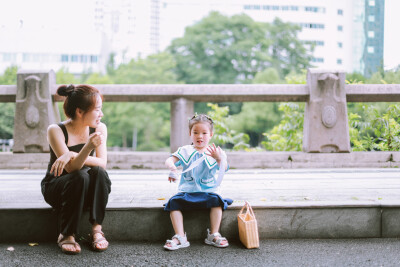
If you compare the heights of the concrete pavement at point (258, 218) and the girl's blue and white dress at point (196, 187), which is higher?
the girl's blue and white dress at point (196, 187)

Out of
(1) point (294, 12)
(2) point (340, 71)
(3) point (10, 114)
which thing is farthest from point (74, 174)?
(1) point (294, 12)

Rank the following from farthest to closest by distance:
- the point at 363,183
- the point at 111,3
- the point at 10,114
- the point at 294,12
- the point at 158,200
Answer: the point at 111,3 < the point at 294,12 < the point at 10,114 < the point at 363,183 < the point at 158,200

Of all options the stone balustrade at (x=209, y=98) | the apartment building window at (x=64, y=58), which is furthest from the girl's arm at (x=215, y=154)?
the apartment building window at (x=64, y=58)

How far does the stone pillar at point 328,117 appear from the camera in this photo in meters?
5.80

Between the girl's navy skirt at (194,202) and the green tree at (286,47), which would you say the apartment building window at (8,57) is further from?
the girl's navy skirt at (194,202)

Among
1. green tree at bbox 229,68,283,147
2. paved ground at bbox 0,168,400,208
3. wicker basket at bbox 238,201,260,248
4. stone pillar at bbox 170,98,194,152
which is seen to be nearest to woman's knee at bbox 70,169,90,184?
paved ground at bbox 0,168,400,208

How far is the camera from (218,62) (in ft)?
127

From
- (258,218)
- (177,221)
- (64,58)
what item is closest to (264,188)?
(258,218)

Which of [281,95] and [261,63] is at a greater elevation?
[261,63]

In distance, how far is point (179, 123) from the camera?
589 cm

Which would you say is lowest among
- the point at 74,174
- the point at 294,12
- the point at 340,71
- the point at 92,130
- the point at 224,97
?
the point at 74,174

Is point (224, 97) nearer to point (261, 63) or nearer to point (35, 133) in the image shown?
point (35, 133)

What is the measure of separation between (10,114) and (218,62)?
31977 millimetres

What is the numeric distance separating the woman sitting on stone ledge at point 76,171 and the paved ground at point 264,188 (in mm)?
216
